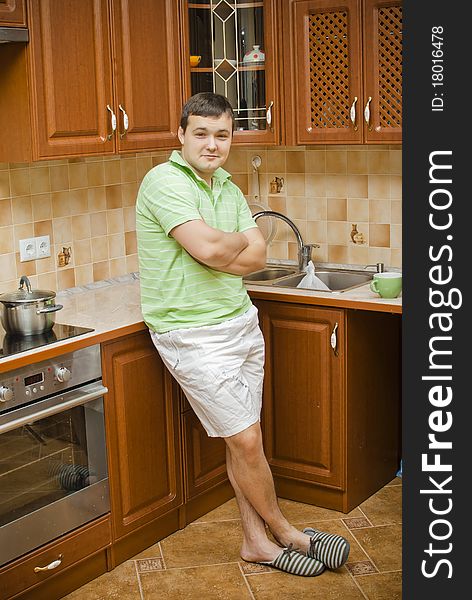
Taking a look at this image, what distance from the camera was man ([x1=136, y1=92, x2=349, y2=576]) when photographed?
2756 mm

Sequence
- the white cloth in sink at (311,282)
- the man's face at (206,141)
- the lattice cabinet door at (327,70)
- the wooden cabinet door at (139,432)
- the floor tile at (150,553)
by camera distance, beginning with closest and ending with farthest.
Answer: the man's face at (206,141) → the wooden cabinet door at (139,432) → the floor tile at (150,553) → the lattice cabinet door at (327,70) → the white cloth in sink at (311,282)

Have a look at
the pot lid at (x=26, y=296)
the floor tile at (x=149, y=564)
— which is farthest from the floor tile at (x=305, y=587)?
the pot lid at (x=26, y=296)

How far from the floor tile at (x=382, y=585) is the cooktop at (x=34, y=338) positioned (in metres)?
1.23

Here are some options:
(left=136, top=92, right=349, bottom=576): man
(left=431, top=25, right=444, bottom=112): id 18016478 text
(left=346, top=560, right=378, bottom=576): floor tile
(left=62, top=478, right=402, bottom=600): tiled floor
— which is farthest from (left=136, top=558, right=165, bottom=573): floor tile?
(left=431, top=25, right=444, bottom=112): id 18016478 text

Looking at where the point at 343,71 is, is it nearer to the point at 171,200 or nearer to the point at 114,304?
the point at 171,200

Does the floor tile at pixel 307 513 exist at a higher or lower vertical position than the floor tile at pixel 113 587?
higher

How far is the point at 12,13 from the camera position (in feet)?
8.96

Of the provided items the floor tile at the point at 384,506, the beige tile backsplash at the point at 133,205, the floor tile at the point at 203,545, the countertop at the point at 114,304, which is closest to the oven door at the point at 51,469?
the countertop at the point at 114,304

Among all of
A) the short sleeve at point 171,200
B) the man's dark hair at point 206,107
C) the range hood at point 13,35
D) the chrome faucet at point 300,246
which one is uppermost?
the range hood at point 13,35

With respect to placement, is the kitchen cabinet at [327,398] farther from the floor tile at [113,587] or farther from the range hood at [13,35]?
the range hood at [13,35]

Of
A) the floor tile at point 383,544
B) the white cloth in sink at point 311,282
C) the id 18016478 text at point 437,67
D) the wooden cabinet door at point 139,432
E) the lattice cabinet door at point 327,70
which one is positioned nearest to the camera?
the id 18016478 text at point 437,67

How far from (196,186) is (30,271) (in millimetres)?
833

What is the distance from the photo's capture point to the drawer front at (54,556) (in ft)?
8.60

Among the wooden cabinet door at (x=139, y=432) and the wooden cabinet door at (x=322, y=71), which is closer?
the wooden cabinet door at (x=139, y=432)
